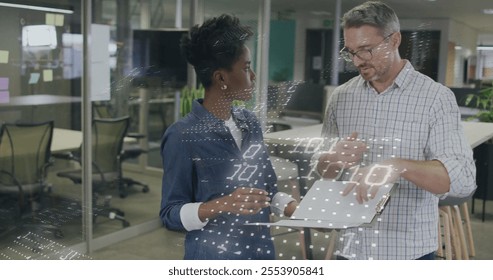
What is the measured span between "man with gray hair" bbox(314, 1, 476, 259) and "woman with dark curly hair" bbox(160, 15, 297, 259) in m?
0.14

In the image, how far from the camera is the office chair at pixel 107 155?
307 cm

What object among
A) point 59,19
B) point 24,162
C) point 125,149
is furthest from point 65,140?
point 59,19

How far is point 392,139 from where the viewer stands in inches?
46.1

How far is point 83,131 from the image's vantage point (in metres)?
3.07

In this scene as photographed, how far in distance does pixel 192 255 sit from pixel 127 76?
1.54 feet

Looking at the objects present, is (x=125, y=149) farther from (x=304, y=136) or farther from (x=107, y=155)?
(x=304, y=136)

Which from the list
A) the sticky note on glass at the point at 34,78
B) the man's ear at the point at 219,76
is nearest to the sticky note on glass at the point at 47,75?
the sticky note on glass at the point at 34,78

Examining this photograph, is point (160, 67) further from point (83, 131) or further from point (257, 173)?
point (83, 131)

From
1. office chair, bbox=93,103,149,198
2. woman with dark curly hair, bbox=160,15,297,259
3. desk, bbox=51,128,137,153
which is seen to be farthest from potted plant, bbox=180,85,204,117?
desk, bbox=51,128,137,153

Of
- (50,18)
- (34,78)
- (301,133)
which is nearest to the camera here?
(301,133)

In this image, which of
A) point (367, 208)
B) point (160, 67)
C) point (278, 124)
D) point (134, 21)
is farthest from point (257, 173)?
point (134, 21)

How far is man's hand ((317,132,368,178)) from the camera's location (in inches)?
47.7

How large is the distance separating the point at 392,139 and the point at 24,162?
2.34m

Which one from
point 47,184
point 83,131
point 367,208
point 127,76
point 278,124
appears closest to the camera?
point 367,208
